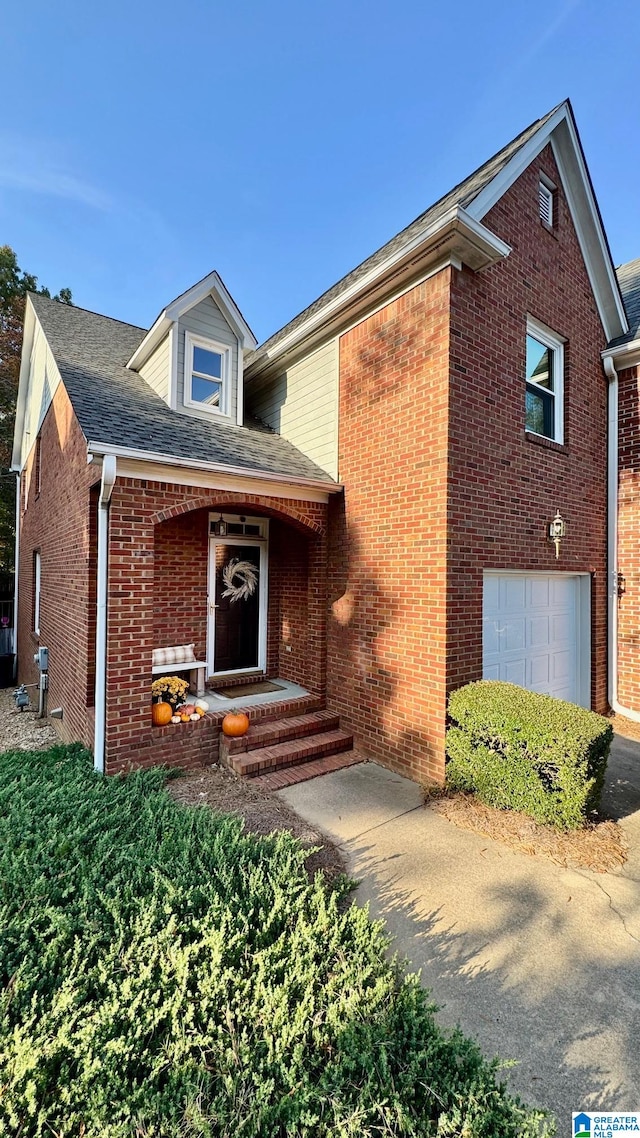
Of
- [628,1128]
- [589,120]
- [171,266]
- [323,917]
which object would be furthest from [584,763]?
[171,266]

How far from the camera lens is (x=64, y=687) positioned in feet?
22.6

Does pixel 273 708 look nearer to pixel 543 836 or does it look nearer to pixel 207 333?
pixel 543 836

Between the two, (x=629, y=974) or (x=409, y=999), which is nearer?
(x=409, y=999)

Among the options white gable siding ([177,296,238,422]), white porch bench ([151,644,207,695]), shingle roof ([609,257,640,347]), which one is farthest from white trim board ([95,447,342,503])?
shingle roof ([609,257,640,347])

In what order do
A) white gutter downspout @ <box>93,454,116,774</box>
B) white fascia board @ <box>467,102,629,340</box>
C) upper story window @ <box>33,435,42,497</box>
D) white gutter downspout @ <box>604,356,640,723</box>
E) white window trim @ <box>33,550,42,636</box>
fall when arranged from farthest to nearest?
white window trim @ <box>33,550,42,636</box> < upper story window @ <box>33,435,42,497</box> < white gutter downspout @ <box>604,356,640,723</box> < white fascia board @ <box>467,102,629,340</box> < white gutter downspout @ <box>93,454,116,774</box>

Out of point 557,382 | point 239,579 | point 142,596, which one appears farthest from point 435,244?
point 239,579

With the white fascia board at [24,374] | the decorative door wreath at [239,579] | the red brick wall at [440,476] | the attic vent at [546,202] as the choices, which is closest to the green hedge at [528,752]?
the red brick wall at [440,476]

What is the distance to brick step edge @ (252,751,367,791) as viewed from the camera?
16.5 ft

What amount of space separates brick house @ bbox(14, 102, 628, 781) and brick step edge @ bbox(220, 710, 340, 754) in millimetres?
38

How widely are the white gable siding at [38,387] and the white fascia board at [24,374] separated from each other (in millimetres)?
199

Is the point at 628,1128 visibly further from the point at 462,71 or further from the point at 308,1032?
the point at 462,71

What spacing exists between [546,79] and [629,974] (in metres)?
10.3

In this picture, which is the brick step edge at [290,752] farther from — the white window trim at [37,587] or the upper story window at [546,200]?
the upper story window at [546,200]

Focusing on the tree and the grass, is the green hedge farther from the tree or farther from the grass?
the tree
